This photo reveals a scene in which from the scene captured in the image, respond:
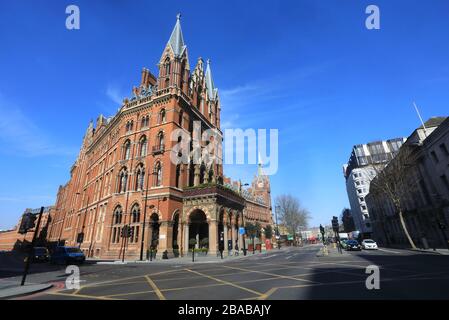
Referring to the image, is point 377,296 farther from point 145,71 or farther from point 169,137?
point 145,71

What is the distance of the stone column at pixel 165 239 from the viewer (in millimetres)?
27141

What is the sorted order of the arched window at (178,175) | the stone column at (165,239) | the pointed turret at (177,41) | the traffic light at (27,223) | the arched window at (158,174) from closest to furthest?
the traffic light at (27,223)
the stone column at (165,239)
the arched window at (158,174)
the arched window at (178,175)
the pointed turret at (177,41)

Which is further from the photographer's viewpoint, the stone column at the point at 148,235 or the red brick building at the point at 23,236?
the red brick building at the point at 23,236

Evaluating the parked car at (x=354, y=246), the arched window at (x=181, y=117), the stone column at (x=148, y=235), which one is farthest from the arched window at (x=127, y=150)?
the parked car at (x=354, y=246)

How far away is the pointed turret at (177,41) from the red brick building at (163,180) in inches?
6.7

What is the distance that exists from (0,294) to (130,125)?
31535mm

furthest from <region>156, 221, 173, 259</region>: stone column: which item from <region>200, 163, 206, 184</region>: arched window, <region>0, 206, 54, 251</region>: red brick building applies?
<region>0, 206, 54, 251</region>: red brick building

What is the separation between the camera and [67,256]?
900 inches

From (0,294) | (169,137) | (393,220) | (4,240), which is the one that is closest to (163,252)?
(169,137)

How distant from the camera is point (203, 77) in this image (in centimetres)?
4388

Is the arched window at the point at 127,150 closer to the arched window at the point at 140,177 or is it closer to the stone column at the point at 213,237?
the arched window at the point at 140,177

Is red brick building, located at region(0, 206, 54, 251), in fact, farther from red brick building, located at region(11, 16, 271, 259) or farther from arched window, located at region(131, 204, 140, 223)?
arched window, located at region(131, 204, 140, 223)

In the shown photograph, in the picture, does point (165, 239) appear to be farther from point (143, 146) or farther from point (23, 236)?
point (23, 236)

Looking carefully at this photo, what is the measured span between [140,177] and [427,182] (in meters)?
38.6
